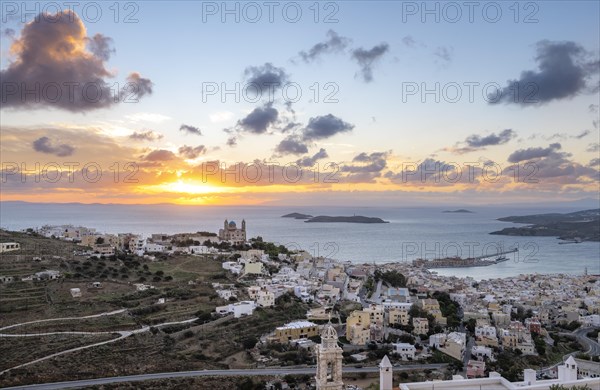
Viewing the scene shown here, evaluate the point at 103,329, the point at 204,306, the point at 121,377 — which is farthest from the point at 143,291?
the point at 121,377

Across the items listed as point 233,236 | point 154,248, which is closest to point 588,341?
point 154,248

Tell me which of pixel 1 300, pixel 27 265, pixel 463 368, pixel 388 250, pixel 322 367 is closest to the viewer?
pixel 322 367

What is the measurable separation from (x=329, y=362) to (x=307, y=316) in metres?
16.2

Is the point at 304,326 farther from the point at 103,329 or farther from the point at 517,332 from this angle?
the point at 517,332

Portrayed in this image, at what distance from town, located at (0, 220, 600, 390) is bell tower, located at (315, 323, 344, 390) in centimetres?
3

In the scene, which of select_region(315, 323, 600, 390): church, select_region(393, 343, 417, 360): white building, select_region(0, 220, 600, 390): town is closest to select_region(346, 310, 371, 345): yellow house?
select_region(0, 220, 600, 390): town

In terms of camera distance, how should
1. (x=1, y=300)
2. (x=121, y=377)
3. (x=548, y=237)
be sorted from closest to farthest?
(x=121, y=377) < (x=1, y=300) < (x=548, y=237)

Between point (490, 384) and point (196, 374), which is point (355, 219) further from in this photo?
point (490, 384)

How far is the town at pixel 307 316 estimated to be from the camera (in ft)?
60.8

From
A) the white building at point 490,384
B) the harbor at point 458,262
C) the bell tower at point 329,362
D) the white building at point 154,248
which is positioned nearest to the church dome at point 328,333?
the bell tower at point 329,362

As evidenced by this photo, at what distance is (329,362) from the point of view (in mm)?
10172

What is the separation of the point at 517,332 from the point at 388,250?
60.9 m

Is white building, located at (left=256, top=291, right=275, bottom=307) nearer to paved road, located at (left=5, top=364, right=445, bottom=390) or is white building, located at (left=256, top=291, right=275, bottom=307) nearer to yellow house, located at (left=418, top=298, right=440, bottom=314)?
paved road, located at (left=5, top=364, right=445, bottom=390)

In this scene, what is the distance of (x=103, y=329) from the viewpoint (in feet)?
67.7
